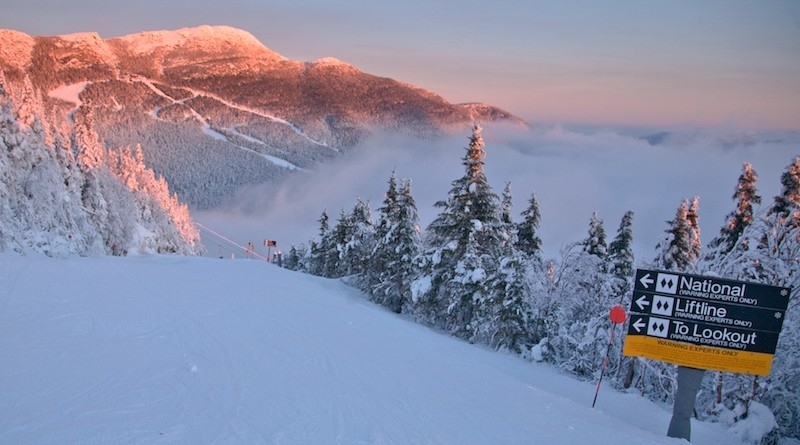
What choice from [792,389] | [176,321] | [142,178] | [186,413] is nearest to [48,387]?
[186,413]

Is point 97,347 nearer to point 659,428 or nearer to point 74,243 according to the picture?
point 659,428

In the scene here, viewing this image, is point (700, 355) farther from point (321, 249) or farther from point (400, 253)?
point (321, 249)

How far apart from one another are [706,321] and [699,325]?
13 cm

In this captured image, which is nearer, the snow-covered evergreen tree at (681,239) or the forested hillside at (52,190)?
the snow-covered evergreen tree at (681,239)

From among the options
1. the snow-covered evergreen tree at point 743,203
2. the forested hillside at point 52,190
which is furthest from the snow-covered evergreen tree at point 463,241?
the forested hillside at point 52,190

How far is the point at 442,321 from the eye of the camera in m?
23.3

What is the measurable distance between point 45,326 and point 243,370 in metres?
4.26

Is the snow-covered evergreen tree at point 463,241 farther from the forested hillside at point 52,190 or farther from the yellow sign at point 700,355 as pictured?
the forested hillside at point 52,190

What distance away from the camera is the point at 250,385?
7.34 meters

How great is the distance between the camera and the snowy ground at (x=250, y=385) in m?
5.76

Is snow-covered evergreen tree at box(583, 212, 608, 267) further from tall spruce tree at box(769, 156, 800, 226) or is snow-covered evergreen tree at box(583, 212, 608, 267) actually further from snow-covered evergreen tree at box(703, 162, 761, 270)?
tall spruce tree at box(769, 156, 800, 226)

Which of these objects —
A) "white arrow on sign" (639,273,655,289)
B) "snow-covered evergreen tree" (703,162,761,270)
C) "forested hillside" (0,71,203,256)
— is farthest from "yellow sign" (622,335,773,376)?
"forested hillside" (0,71,203,256)

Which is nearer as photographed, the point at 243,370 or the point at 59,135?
the point at 243,370

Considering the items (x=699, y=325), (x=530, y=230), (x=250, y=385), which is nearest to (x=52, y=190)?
(x=530, y=230)
